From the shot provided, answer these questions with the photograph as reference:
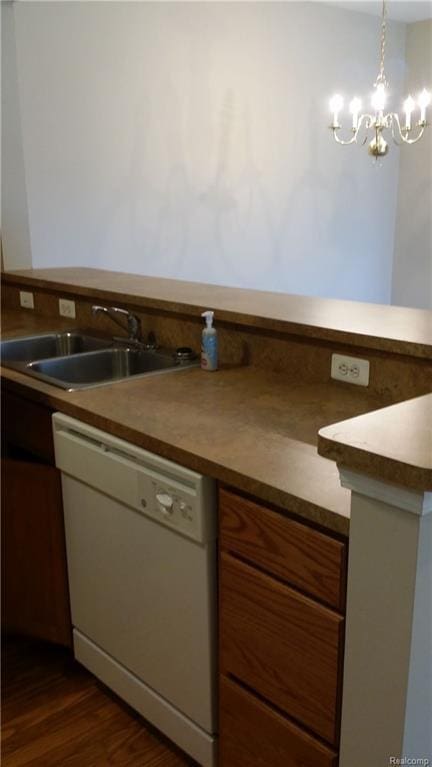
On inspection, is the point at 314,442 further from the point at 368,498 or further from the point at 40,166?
the point at 40,166

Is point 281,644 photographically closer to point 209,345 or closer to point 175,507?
point 175,507

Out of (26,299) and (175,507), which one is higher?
(26,299)

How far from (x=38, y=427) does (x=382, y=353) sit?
0.98 metres

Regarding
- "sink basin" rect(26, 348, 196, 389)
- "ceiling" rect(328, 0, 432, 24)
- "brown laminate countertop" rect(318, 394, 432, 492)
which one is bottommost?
"sink basin" rect(26, 348, 196, 389)

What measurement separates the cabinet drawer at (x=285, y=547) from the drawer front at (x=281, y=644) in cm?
3

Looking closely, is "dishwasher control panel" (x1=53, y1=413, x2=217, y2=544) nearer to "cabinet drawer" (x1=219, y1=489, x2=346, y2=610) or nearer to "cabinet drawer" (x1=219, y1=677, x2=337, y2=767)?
"cabinet drawer" (x1=219, y1=489, x2=346, y2=610)

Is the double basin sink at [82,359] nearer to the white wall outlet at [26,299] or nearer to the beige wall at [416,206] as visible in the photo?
the white wall outlet at [26,299]

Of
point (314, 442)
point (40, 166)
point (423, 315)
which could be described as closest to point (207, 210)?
point (40, 166)

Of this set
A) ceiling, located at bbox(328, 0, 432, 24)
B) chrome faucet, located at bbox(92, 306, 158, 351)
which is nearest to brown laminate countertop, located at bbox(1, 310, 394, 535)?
chrome faucet, located at bbox(92, 306, 158, 351)

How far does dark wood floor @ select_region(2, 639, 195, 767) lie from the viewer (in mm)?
1745

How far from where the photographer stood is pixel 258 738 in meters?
1.36

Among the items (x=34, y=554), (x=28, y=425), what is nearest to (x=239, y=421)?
(x=28, y=425)

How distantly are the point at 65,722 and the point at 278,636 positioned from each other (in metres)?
0.95

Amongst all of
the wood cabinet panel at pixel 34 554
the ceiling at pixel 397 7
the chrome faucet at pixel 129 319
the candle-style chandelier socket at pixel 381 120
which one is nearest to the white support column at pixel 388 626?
the wood cabinet panel at pixel 34 554
